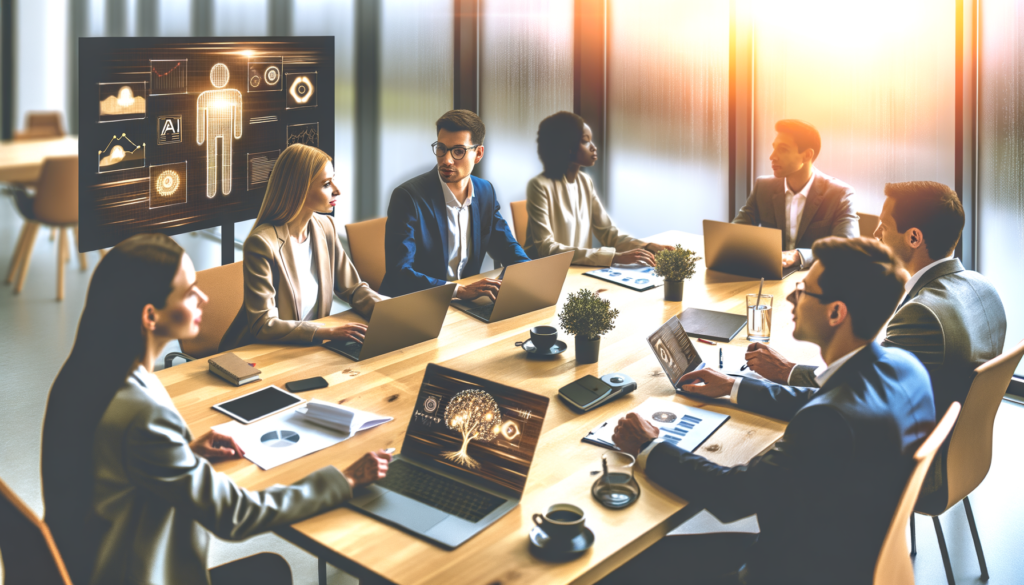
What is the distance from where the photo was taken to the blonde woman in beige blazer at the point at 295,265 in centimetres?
287

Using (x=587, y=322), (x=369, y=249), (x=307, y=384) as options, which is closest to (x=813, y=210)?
(x=587, y=322)

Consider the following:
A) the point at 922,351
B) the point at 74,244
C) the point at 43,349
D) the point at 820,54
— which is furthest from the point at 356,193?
the point at 922,351

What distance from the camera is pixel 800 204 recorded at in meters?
4.22

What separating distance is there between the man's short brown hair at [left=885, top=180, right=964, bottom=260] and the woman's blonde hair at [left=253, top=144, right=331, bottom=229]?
204cm

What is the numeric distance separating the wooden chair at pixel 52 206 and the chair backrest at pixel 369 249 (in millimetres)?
3708

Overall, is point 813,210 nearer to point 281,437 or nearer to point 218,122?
point 218,122

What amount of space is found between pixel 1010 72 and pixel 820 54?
1091mm

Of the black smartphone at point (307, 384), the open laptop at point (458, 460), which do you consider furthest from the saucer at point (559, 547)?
the black smartphone at point (307, 384)

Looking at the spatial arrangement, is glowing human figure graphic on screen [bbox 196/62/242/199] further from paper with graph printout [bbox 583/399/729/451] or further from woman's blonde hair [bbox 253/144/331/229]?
paper with graph printout [bbox 583/399/729/451]

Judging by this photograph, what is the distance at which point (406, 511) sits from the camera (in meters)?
1.85

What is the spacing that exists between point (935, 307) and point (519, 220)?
2503mm

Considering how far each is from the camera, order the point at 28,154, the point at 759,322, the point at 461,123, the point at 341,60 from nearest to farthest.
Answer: the point at 759,322, the point at 461,123, the point at 341,60, the point at 28,154

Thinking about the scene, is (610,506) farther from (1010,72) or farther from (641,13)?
(641,13)

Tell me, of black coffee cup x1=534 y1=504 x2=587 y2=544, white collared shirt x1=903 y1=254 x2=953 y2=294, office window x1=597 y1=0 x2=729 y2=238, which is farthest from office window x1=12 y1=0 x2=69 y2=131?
black coffee cup x1=534 y1=504 x2=587 y2=544
